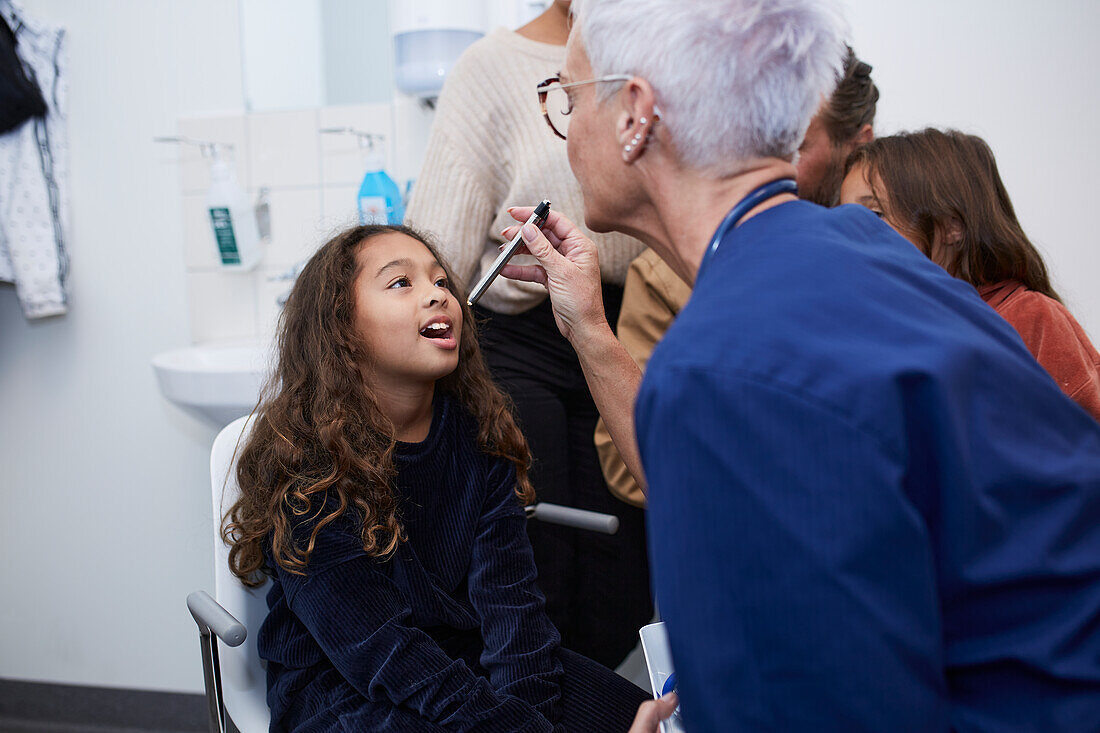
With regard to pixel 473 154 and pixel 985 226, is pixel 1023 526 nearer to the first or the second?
pixel 985 226

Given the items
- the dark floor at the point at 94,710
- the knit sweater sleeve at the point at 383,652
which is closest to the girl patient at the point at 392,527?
the knit sweater sleeve at the point at 383,652

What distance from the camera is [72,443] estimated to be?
2139mm

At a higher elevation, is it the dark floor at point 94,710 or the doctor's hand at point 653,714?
the doctor's hand at point 653,714

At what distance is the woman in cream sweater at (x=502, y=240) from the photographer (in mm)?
1412

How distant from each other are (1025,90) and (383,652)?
164 cm

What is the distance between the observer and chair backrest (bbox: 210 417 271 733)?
1110mm

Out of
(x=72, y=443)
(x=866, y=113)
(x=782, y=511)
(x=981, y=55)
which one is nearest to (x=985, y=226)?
(x=866, y=113)

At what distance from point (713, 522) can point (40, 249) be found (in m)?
1.98

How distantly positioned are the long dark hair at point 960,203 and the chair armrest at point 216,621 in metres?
1.13

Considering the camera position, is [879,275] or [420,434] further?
[420,434]

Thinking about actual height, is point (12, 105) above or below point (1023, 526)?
above

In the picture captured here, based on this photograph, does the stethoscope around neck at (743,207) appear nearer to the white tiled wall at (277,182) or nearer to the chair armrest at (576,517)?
the chair armrest at (576,517)

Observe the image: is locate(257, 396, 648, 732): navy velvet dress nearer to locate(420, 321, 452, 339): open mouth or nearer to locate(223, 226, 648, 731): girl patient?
locate(223, 226, 648, 731): girl patient

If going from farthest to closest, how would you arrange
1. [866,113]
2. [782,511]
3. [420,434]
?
[866,113], [420,434], [782,511]
